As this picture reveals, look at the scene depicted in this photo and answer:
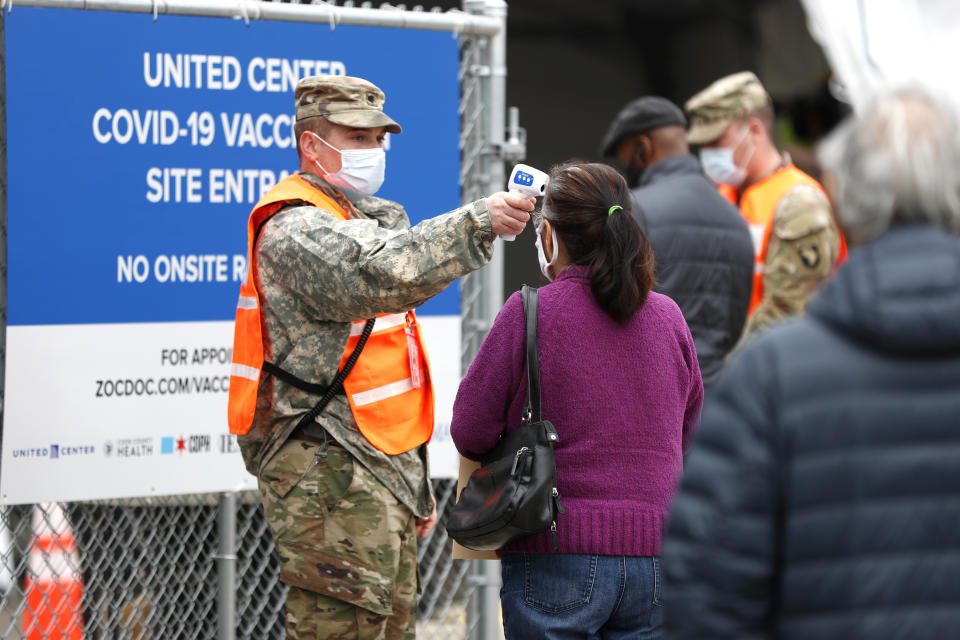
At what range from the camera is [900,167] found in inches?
68.6

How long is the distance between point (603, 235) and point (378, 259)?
1.90ft

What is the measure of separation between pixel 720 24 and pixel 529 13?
1573mm

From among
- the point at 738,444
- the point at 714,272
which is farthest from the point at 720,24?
the point at 738,444

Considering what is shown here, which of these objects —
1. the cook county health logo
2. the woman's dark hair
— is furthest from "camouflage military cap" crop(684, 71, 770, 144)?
the cook county health logo

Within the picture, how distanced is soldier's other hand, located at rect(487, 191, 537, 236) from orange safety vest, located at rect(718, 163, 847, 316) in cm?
258

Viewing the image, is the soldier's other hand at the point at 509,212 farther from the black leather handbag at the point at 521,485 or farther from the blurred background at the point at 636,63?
the blurred background at the point at 636,63

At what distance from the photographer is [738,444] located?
5.82 feet

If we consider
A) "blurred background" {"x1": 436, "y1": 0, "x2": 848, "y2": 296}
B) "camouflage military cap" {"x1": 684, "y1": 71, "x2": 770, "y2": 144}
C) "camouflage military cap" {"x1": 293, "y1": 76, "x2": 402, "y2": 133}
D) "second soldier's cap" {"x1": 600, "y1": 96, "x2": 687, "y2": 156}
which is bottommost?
"camouflage military cap" {"x1": 293, "y1": 76, "x2": 402, "y2": 133}

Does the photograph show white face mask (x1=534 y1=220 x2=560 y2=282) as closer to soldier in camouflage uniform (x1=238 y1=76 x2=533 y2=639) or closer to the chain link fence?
soldier in camouflage uniform (x1=238 y1=76 x2=533 y2=639)

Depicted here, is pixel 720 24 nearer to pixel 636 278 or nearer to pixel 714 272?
pixel 714 272

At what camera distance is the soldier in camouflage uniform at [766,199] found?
5.40 meters

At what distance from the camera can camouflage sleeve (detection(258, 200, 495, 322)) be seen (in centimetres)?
314

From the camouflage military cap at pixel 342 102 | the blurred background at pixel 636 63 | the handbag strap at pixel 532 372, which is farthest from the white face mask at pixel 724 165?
the blurred background at pixel 636 63

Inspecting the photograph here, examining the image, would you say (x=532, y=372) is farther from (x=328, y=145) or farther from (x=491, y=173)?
(x=491, y=173)
